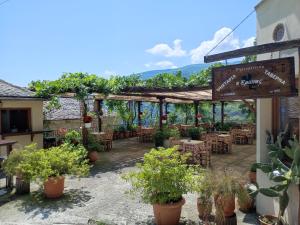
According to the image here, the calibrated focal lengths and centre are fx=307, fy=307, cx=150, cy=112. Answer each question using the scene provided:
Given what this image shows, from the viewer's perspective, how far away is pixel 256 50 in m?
4.31

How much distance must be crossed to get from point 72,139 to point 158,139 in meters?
3.98

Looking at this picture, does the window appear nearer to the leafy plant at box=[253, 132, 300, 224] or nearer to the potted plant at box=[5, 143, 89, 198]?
the potted plant at box=[5, 143, 89, 198]

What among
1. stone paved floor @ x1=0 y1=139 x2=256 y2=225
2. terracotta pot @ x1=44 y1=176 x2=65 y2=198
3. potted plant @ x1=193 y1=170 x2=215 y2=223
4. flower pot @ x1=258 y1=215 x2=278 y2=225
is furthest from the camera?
terracotta pot @ x1=44 y1=176 x2=65 y2=198

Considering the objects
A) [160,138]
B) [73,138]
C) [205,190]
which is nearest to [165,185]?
[205,190]

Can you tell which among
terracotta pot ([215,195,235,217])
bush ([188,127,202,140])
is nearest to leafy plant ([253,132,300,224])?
terracotta pot ([215,195,235,217])

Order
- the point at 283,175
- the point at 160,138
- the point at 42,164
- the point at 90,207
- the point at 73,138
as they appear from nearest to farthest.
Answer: the point at 283,175 < the point at 90,207 < the point at 42,164 < the point at 73,138 < the point at 160,138

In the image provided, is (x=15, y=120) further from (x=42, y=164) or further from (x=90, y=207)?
(x=90, y=207)

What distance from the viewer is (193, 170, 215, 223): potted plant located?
4918 millimetres

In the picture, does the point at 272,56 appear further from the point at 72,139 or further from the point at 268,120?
the point at 72,139

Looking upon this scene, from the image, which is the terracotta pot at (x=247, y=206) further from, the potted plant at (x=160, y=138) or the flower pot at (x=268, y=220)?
the potted plant at (x=160, y=138)

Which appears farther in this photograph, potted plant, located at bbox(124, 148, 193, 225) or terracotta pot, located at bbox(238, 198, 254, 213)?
terracotta pot, located at bbox(238, 198, 254, 213)

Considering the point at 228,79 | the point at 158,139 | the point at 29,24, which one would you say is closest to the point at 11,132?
the point at 29,24

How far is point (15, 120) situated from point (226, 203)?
915 cm

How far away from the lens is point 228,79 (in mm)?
4754
